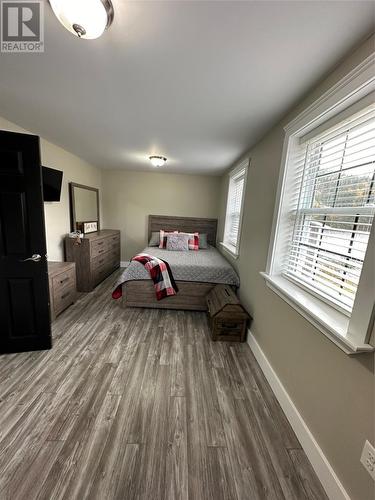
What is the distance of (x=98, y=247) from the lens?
143 inches

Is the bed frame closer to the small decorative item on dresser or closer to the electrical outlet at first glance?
the small decorative item on dresser

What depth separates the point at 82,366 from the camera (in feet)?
5.90

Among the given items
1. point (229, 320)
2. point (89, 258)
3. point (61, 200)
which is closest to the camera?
point (229, 320)

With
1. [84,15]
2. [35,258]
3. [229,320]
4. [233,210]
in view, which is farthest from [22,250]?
[233,210]

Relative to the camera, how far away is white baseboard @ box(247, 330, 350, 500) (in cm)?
101

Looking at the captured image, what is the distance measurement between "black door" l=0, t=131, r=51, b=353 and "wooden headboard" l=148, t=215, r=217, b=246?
9.72 ft

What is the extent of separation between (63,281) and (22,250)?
101cm

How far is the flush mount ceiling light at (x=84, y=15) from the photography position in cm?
83

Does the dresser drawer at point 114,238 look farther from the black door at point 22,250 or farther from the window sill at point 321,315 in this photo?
the window sill at point 321,315

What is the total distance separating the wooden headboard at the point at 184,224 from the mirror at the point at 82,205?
1215mm

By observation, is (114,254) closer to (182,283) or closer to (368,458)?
(182,283)

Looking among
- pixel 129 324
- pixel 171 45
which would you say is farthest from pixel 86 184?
pixel 171 45

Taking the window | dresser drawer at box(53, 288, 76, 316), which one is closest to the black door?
dresser drawer at box(53, 288, 76, 316)

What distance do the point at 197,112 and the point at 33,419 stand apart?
267 centimetres
